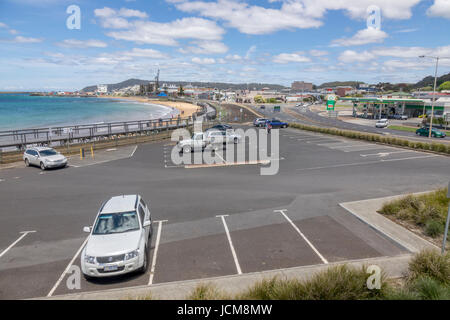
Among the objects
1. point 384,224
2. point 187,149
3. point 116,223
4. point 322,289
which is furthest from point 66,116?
point 322,289

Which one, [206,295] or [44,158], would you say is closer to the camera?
[206,295]

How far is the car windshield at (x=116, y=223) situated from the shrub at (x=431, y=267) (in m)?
7.36

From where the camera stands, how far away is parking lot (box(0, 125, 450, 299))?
891 centimetres

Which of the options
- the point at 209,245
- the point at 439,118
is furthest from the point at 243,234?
the point at 439,118

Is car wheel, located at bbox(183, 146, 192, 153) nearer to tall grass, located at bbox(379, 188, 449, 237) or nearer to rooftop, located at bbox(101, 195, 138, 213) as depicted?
rooftop, located at bbox(101, 195, 138, 213)

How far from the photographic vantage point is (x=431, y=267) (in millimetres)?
7719

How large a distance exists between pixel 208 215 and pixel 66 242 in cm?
508

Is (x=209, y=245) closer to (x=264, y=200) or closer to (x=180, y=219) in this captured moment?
(x=180, y=219)

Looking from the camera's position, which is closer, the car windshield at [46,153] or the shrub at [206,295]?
the shrub at [206,295]

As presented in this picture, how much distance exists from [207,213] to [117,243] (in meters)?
4.93

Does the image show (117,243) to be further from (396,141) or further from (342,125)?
(342,125)

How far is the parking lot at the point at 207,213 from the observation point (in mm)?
8914

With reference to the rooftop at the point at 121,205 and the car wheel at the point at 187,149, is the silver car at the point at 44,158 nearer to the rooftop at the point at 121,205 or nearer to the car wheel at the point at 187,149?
the car wheel at the point at 187,149

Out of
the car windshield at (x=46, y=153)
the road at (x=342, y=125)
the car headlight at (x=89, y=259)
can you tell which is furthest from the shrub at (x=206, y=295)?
the road at (x=342, y=125)
